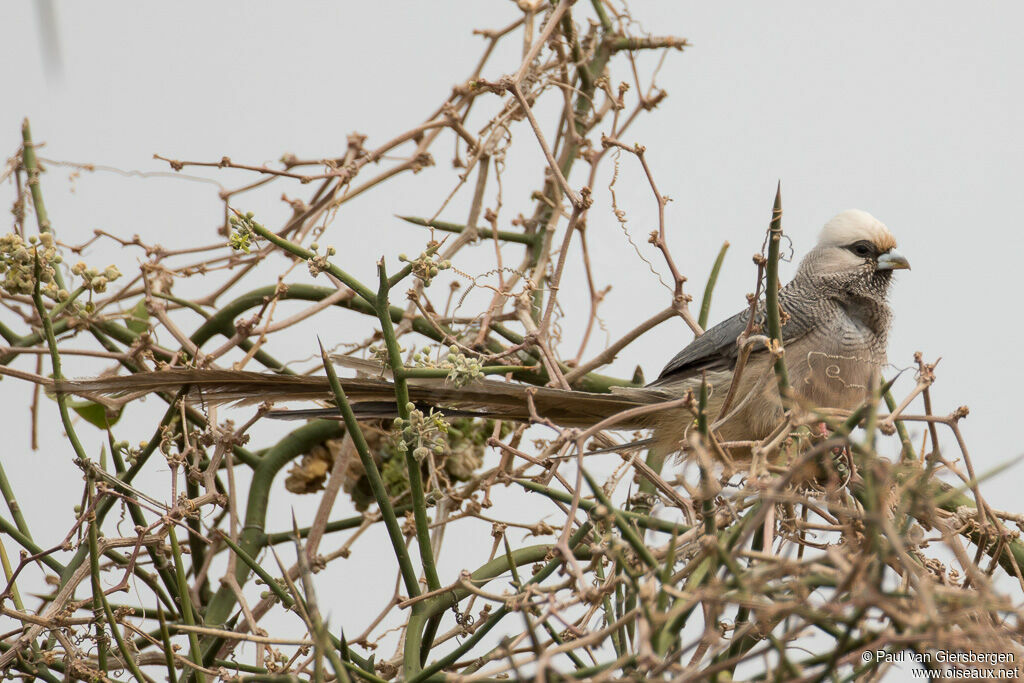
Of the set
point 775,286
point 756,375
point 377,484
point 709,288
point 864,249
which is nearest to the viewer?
point 775,286

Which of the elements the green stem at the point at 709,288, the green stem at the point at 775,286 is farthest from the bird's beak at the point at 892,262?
the green stem at the point at 775,286

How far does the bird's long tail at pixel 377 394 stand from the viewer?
5.85 ft

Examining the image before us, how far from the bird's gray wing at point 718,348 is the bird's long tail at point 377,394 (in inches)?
6.2

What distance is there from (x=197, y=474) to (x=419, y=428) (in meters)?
0.48

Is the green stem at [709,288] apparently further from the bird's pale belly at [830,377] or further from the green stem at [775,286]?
the green stem at [775,286]

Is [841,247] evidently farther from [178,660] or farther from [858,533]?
[178,660]

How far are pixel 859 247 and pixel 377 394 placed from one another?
4.78 ft

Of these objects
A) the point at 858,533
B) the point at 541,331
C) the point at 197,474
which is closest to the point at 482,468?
the point at 541,331

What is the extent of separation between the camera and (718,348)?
2703 mm

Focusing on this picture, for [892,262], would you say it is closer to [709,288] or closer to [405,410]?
[709,288]

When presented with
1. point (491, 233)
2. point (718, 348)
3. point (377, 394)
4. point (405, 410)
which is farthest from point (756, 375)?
point (405, 410)

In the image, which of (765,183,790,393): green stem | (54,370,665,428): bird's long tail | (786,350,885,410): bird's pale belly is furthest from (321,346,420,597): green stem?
(786,350,885,410): bird's pale belly

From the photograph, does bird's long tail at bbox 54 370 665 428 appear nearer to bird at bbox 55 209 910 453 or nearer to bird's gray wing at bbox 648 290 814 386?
bird at bbox 55 209 910 453

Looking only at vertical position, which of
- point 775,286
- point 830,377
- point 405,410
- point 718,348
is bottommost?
point 775,286
